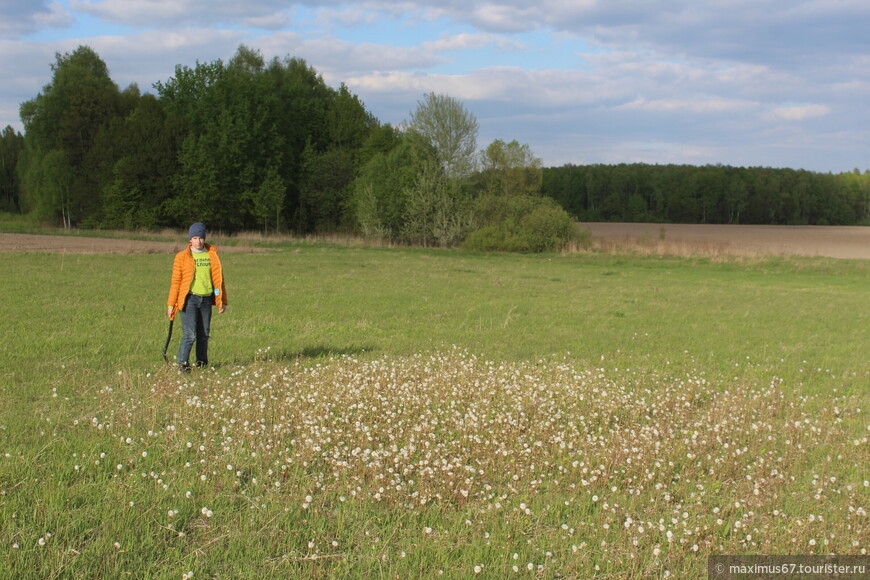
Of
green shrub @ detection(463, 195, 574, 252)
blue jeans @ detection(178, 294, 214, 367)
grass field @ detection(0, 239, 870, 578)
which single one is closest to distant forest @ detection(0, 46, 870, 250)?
green shrub @ detection(463, 195, 574, 252)

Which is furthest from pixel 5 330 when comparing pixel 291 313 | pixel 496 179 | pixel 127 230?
pixel 127 230

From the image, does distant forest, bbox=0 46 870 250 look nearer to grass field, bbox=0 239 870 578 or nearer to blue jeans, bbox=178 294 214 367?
grass field, bbox=0 239 870 578

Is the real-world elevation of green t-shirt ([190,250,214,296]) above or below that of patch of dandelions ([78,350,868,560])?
above

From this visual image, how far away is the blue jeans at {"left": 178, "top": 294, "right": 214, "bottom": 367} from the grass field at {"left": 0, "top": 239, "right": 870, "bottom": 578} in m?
0.37

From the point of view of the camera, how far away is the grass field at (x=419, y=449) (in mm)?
5250

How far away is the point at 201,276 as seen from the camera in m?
10.1

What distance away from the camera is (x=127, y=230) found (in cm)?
5928

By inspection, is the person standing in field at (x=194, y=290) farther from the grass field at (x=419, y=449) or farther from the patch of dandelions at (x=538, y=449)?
the patch of dandelions at (x=538, y=449)

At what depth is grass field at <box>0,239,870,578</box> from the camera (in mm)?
5250

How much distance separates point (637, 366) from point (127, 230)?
5709 cm

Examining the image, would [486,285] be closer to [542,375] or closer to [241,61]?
[542,375]

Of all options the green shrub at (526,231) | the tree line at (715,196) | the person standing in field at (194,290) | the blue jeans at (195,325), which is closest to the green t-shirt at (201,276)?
the person standing in field at (194,290)

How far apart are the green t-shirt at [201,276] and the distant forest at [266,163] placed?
128 ft

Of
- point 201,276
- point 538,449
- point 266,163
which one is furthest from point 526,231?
point 538,449
